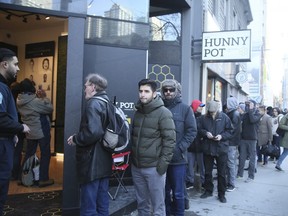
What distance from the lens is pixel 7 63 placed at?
3.01m

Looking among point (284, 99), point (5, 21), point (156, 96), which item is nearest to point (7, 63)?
point (156, 96)

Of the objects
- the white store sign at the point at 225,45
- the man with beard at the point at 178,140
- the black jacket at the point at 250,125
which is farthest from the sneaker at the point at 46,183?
the white store sign at the point at 225,45

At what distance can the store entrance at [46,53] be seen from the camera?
8312 millimetres

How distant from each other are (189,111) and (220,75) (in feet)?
25.8

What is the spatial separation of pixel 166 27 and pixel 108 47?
3.29 metres

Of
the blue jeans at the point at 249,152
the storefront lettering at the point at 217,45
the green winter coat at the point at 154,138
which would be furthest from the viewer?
the storefront lettering at the point at 217,45

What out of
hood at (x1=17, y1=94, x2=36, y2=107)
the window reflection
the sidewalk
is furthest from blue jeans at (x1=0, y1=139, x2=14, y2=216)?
the window reflection

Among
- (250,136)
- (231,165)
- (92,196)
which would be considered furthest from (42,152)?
(250,136)

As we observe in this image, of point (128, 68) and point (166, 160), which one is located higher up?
point (128, 68)

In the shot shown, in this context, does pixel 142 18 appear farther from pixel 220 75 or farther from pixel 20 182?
pixel 220 75

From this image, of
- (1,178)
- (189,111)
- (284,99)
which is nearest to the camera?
(1,178)

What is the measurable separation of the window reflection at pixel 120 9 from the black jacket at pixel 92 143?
243cm

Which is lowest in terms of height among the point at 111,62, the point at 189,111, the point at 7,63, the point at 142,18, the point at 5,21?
the point at 189,111

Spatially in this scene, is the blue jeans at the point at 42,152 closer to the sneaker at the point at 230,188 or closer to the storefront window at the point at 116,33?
the storefront window at the point at 116,33
